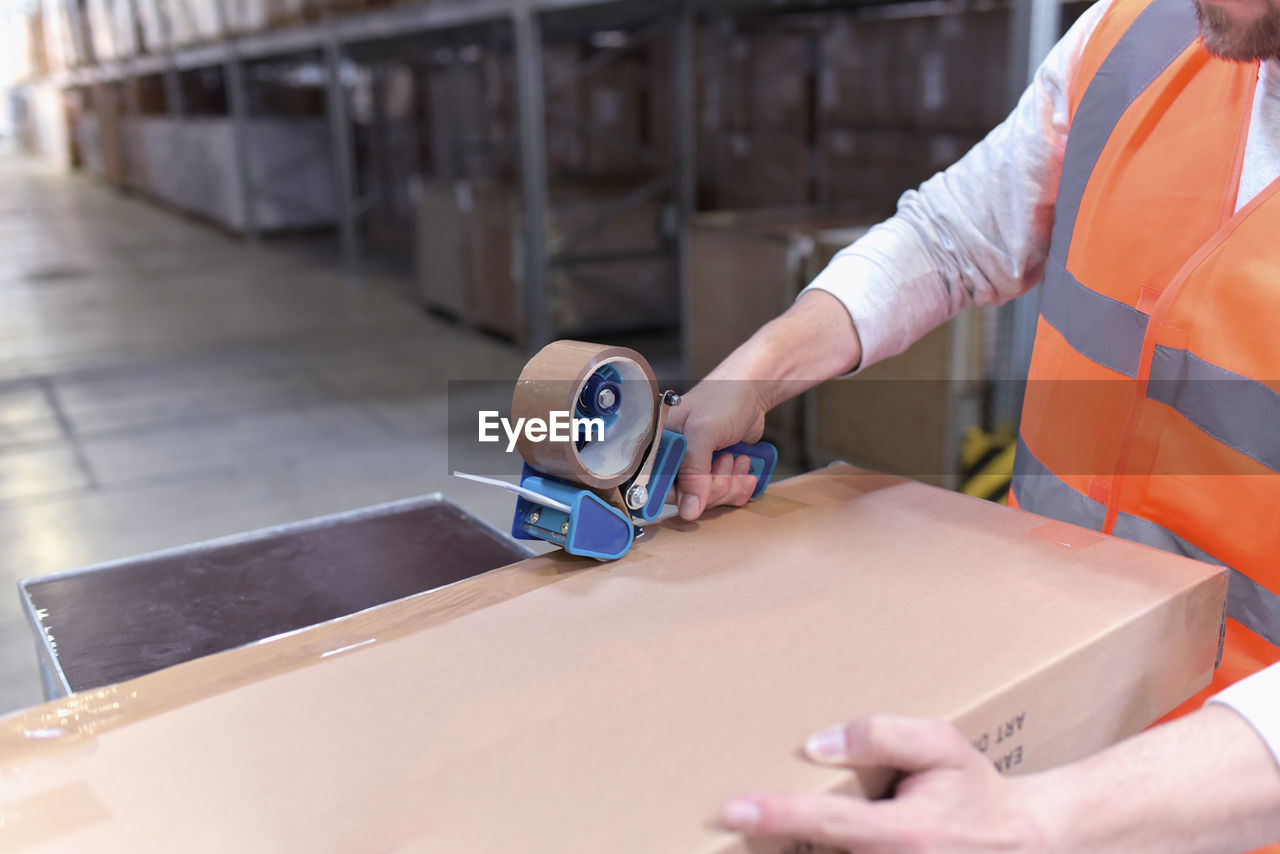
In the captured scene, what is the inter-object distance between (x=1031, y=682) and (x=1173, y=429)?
1.35 feet

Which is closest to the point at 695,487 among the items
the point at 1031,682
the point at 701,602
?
the point at 701,602

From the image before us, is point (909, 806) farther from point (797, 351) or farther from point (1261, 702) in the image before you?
point (797, 351)

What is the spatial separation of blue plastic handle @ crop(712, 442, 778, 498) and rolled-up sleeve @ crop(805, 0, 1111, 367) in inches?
9.7

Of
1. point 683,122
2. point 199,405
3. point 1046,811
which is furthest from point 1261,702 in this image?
point 683,122

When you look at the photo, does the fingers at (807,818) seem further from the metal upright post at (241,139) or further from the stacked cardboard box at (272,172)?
the stacked cardboard box at (272,172)

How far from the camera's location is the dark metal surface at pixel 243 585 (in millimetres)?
1208

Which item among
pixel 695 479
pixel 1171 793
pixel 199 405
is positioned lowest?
Result: pixel 199 405

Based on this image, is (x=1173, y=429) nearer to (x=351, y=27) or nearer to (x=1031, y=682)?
(x=1031, y=682)

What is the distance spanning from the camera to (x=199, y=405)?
15.8 ft

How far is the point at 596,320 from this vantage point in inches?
221

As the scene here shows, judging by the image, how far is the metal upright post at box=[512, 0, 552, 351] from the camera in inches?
188

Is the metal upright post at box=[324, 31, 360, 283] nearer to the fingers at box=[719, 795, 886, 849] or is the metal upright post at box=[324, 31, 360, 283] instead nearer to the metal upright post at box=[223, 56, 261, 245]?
the metal upright post at box=[223, 56, 261, 245]

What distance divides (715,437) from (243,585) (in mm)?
667

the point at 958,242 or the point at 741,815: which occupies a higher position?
the point at 958,242
